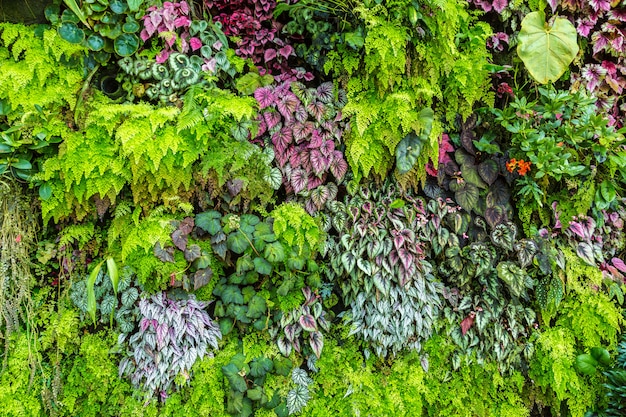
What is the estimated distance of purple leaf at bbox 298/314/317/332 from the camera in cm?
259

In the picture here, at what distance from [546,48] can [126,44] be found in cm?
262

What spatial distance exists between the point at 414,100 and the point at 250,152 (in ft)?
3.61

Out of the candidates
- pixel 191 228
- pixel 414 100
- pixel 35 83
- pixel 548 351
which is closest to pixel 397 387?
pixel 548 351

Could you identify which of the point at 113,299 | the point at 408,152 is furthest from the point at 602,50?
the point at 113,299

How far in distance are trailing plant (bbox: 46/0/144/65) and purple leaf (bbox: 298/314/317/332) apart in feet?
6.34

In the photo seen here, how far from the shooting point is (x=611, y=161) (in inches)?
114

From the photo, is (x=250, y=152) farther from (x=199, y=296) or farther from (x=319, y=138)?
(x=199, y=296)

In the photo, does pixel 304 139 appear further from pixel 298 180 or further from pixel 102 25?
pixel 102 25

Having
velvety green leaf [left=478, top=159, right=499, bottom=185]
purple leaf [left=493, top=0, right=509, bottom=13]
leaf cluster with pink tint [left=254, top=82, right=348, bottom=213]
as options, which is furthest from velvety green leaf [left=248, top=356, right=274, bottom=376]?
purple leaf [left=493, top=0, right=509, bottom=13]

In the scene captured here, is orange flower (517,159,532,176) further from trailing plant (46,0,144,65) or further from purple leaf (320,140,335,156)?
trailing plant (46,0,144,65)

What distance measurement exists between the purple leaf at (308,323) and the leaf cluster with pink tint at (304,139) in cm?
67

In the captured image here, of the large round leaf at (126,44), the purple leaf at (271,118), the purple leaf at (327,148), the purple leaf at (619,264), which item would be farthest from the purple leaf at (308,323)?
the purple leaf at (619,264)

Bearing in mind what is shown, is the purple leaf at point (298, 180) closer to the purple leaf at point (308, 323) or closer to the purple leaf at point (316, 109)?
the purple leaf at point (316, 109)

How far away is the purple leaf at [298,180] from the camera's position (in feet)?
8.94
